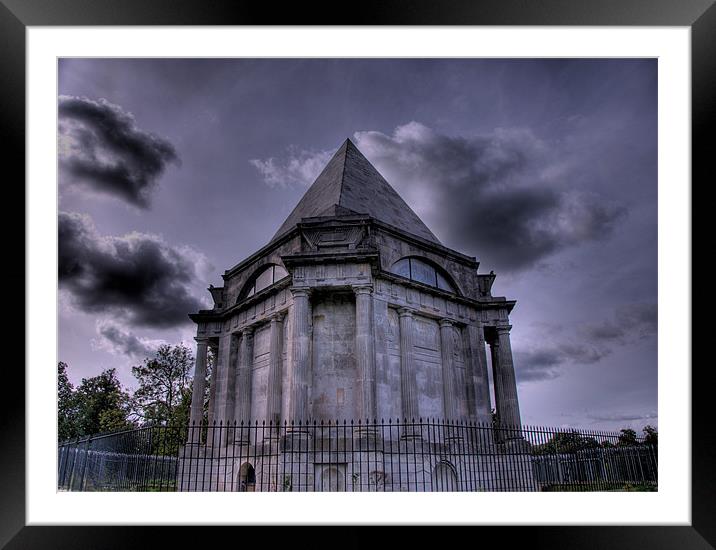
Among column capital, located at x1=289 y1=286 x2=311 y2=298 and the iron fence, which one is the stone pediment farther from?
the iron fence

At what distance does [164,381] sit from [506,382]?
24.1m

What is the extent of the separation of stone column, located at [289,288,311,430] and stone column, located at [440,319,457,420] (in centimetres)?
477

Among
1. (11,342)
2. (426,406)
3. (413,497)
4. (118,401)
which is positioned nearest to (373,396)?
(426,406)

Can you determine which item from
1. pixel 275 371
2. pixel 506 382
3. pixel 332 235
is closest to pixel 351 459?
pixel 275 371

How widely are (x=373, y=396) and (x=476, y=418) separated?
4.90 m

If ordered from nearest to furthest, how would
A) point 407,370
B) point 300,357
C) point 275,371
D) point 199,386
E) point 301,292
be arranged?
point 300,357
point 301,292
point 407,370
point 275,371
point 199,386

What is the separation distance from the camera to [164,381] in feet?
110

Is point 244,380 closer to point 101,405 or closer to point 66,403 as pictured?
point 66,403

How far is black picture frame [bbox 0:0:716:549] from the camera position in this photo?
580cm

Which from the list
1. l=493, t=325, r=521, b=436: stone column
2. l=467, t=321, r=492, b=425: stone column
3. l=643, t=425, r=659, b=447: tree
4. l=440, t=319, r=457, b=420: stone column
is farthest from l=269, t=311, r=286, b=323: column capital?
l=643, t=425, r=659, b=447: tree

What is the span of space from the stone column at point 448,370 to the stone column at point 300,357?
4.77 meters

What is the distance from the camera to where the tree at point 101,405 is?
3197cm
